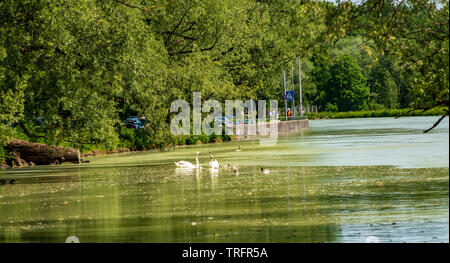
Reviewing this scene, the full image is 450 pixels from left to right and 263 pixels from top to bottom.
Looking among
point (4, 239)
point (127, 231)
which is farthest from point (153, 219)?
point (4, 239)

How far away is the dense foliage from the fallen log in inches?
22.3

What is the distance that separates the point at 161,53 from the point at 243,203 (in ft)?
113

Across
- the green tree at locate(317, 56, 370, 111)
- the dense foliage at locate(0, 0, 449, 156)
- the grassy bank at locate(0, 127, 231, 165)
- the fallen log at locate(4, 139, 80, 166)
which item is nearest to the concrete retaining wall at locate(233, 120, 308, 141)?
the dense foliage at locate(0, 0, 449, 156)

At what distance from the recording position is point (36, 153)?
40.1 metres

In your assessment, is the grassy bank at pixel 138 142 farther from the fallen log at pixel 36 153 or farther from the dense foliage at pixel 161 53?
the fallen log at pixel 36 153

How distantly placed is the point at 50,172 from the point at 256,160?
9.26m

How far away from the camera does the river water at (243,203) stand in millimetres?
14258

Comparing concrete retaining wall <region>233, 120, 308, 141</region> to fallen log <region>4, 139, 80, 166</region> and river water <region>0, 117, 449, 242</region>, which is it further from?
river water <region>0, 117, 449, 242</region>

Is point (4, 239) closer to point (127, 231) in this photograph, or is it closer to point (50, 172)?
point (127, 231)

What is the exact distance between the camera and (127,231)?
1537cm

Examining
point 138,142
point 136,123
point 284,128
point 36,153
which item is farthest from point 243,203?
point 284,128

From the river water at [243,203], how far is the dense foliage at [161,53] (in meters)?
2.31

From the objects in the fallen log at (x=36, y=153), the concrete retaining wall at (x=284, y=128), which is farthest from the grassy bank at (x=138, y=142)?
the concrete retaining wall at (x=284, y=128)

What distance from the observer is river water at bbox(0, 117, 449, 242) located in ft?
46.8
